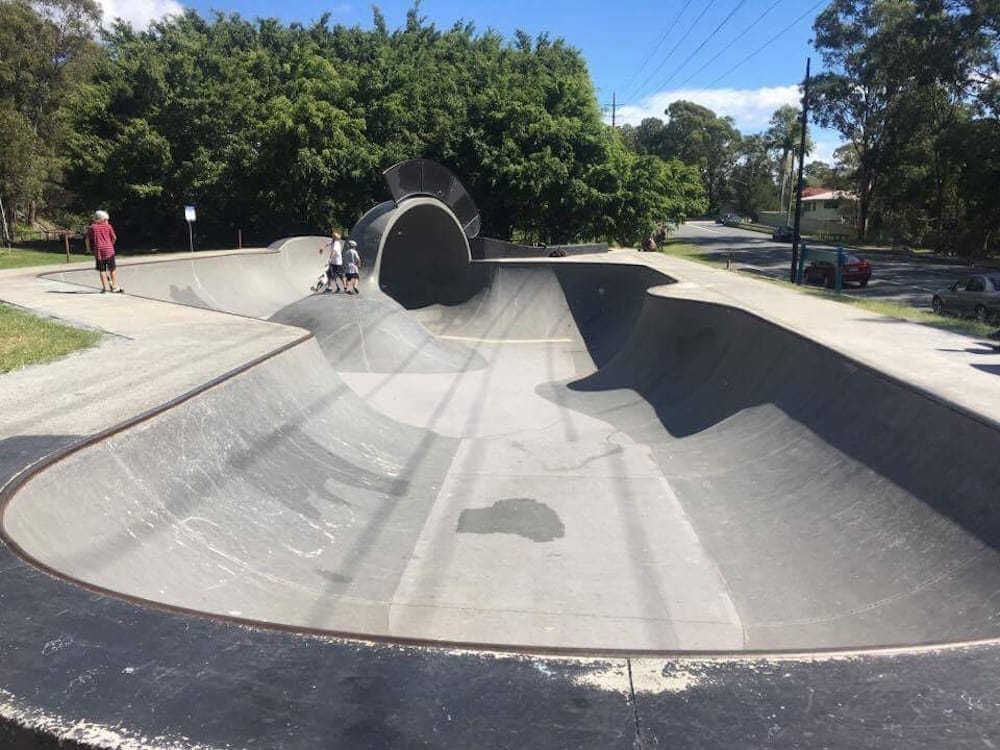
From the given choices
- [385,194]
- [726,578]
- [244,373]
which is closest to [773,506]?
[726,578]

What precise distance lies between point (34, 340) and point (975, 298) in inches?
792

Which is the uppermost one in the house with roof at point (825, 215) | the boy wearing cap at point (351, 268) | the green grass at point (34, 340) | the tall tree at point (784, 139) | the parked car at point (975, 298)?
the tall tree at point (784, 139)

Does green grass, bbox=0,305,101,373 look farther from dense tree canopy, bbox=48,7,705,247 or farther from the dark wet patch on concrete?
dense tree canopy, bbox=48,7,705,247

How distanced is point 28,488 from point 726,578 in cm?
487

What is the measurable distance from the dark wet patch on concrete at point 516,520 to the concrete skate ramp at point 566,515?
0.04 m

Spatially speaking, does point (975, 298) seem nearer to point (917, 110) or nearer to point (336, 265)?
point (336, 265)

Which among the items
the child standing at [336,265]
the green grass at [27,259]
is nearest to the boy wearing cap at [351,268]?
the child standing at [336,265]

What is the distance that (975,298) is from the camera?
18.2 meters

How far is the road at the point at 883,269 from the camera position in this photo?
1065 inches

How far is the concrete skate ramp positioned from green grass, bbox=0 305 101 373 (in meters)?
2.20

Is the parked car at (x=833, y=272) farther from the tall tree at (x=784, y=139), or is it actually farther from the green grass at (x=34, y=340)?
the tall tree at (x=784, y=139)

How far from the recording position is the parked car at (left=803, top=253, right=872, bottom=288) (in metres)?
27.1

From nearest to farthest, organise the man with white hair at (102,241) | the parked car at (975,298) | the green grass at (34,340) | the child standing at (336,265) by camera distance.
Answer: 1. the green grass at (34,340)
2. the man with white hair at (102,241)
3. the child standing at (336,265)
4. the parked car at (975,298)

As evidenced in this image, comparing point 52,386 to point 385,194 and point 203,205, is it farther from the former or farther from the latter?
point 203,205
